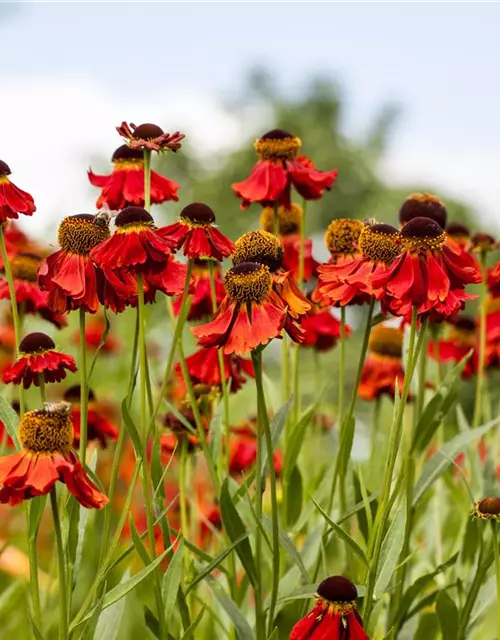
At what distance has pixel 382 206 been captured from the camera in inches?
347

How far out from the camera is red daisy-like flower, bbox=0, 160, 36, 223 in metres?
0.95

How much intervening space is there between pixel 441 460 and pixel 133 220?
1.55 feet

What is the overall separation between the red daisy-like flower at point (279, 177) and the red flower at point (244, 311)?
0.25 metres

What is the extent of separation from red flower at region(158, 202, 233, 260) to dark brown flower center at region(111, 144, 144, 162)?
150mm

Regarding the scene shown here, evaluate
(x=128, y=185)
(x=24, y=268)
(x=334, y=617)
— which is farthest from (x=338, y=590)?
(x=24, y=268)

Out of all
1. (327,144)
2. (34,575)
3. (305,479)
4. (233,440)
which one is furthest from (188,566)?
(327,144)

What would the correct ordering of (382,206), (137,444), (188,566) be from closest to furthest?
(137,444) < (188,566) < (382,206)

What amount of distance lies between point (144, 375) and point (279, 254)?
155 mm

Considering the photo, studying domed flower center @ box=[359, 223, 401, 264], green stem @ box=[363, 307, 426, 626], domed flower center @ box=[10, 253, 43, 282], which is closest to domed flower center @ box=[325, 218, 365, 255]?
domed flower center @ box=[359, 223, 401, 264]

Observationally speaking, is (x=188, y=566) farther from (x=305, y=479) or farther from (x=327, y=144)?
(x=327, y=144)

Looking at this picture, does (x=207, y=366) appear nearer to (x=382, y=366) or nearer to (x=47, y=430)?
(x=47, y=430)

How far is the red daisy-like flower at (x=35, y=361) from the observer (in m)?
0.91

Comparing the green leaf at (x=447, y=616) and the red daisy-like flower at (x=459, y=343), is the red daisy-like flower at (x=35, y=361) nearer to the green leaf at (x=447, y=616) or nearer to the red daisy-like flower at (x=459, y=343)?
the green leaf at (x=447, y=616)

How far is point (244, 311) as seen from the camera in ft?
2.69
